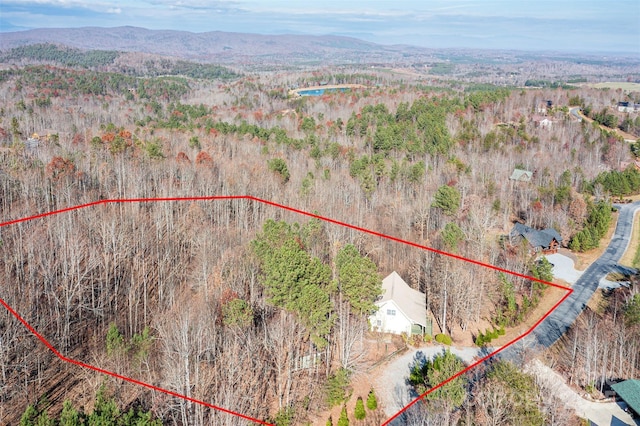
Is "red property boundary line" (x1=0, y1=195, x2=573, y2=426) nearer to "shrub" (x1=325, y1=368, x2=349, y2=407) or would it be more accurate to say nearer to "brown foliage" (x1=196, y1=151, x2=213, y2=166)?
"shrub" (x1=325, y1=368, x2=349, y2=407)

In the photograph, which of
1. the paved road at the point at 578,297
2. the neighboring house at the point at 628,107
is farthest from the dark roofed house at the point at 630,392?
the neighboring house at the point at 628,107

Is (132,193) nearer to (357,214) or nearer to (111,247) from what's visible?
(111,247)

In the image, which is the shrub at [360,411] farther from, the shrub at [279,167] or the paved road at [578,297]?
the shrub at [279,167]

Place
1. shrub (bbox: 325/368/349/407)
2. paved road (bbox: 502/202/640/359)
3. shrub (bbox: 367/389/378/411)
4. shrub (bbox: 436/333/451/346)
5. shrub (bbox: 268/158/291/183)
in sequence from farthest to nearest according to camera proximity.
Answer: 1. shrub (bbox: 268/158/291/183)
2. paved road (bbox: 502/202/640/359)
3. shrub (bbox: 436/333/451/346)
4. shrub (bbox: 367/389/378/411)
5. shrub (bbox: 325/368/349/407)

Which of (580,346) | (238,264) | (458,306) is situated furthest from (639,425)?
(238,264)

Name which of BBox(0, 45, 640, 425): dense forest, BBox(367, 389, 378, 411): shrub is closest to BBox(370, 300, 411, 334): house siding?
BBox(0, 45, 640, 425): dense forest

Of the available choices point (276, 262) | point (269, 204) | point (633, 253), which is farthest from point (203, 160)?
point (633, 253)
